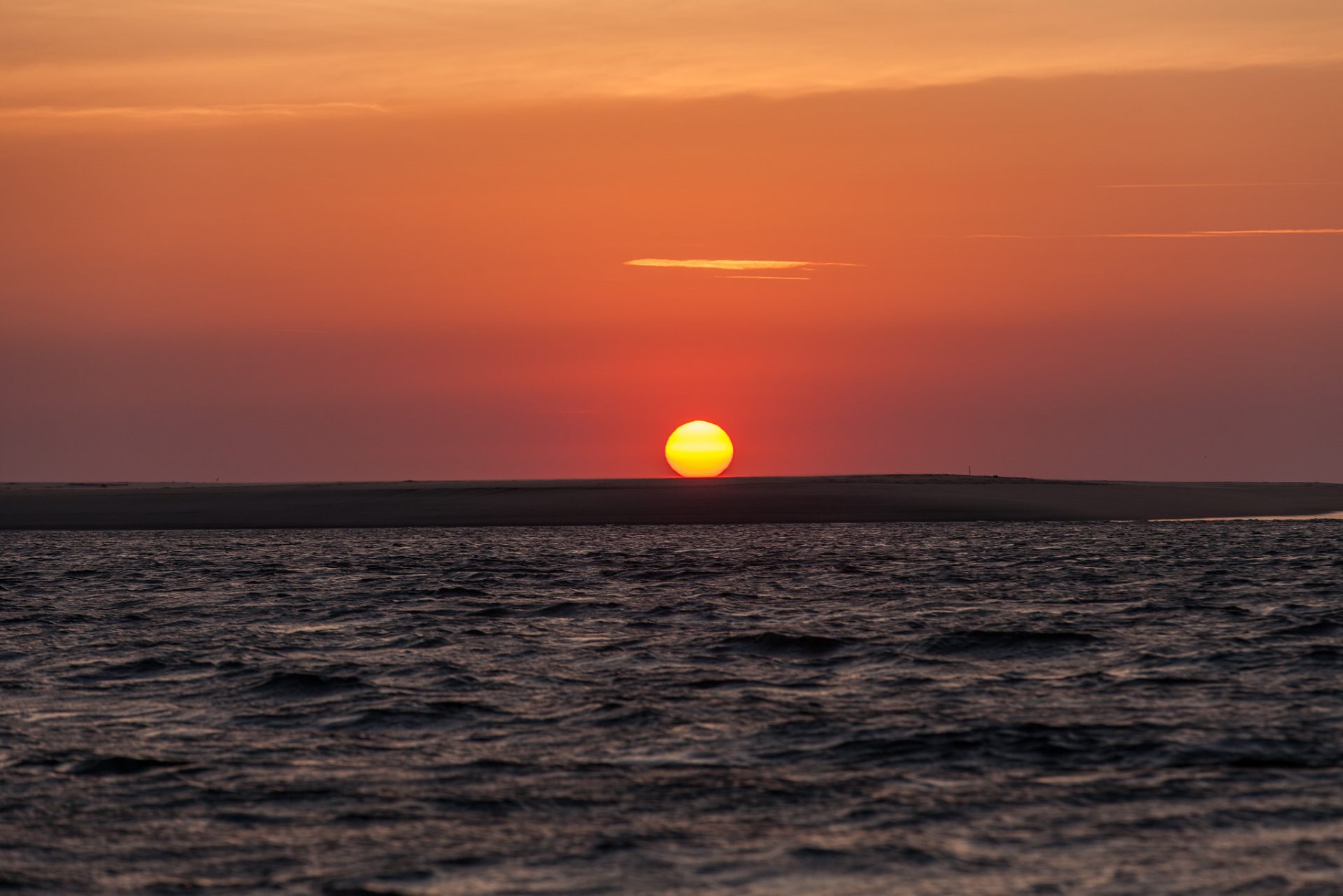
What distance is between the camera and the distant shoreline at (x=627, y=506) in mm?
89625

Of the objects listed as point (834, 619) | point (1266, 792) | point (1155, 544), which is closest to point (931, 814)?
point (1266, 792)

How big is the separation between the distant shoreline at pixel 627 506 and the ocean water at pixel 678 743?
165 ft

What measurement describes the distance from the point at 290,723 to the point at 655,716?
515 cm

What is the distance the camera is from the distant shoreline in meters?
89.6

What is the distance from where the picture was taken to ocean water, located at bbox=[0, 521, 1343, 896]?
13039 mm

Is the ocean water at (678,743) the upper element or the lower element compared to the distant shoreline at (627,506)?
lower

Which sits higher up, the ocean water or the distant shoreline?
the distant shoreline

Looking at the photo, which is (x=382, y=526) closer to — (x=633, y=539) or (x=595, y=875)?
(x=633, y=539)

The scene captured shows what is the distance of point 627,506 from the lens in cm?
9881

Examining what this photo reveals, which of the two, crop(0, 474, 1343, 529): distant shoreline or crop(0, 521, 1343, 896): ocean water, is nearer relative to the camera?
crop(0, 521, 1343, 896): ocean water

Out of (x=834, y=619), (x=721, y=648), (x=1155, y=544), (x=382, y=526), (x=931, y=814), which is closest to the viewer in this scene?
(x=931, y=814)

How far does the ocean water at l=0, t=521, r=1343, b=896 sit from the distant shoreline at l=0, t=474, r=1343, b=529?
50171 millimetres

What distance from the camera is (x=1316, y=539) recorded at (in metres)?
69.1

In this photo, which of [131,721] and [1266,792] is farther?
[131,721]
